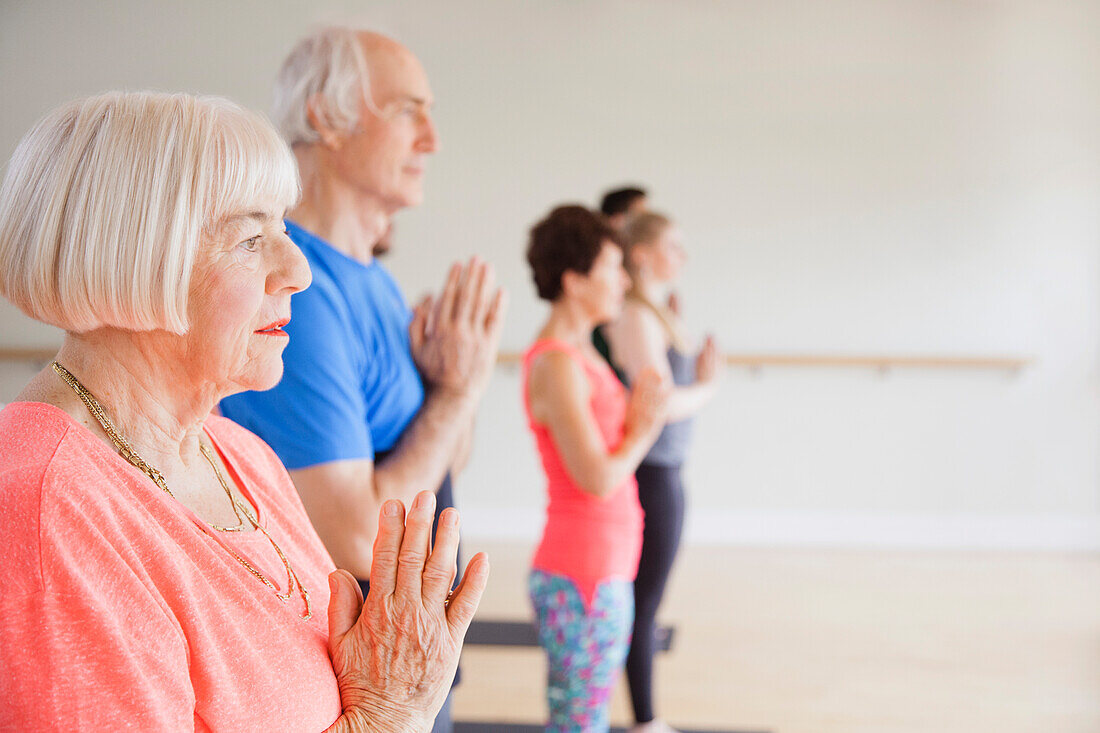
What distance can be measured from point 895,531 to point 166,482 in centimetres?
543

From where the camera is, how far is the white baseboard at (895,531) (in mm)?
5586

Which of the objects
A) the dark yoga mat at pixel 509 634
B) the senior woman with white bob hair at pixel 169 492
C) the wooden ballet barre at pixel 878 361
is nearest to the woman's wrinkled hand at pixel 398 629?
the senior woman with white bob hair at pixel 169 492

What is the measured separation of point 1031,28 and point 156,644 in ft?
20.2

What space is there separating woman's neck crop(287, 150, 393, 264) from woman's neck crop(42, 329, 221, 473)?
575mm

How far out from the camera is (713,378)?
129 inches

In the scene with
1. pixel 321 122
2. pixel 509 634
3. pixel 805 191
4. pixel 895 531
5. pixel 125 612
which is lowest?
pixel 895 531

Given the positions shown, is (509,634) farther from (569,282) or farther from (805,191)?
(805,191)

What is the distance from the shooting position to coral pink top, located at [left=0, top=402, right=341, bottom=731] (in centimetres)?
65

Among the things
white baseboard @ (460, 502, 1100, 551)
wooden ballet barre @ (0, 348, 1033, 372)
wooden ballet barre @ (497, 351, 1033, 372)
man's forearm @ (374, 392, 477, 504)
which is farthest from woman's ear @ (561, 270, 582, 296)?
white baseboard @ (460, 502, 1100, 551)

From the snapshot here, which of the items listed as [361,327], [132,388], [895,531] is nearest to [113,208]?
[132,388]

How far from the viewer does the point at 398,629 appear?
2.97ft

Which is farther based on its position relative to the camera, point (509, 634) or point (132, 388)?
point (509, 634)

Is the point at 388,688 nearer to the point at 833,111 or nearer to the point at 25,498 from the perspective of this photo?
the point at 25,498

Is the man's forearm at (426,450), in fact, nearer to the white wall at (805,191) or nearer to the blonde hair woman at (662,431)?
the blonde hair woman at (662,431)
